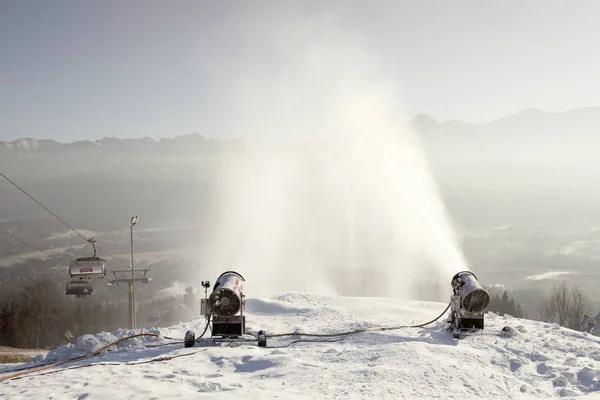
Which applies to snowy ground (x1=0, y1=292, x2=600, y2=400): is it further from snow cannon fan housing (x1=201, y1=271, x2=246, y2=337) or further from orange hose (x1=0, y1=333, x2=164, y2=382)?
snow cannon fan housing (x1=201, y1=271, x2=246, y2=337)

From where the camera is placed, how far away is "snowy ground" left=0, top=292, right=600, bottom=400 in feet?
41.7

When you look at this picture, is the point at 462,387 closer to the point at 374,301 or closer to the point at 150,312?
the point at 374,301

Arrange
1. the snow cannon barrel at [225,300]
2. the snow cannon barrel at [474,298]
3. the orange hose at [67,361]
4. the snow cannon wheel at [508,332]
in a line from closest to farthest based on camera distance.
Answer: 1. the orange hose at [67,361]
2. the snow cannon barrel at [225,300]
3. the snow cannon wheel at [508,332]
4. the snow cannon barrel at [474,298]

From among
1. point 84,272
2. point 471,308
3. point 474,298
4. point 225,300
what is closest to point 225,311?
point 225,300

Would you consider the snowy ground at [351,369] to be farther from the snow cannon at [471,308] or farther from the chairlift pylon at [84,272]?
the chairlift pylon at [84,272]

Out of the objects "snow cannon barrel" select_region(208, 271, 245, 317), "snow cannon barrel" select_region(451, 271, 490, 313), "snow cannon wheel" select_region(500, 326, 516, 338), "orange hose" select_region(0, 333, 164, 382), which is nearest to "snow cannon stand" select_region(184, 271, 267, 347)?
"snow cannon barrel" select_region(208, 271, 245, 317)

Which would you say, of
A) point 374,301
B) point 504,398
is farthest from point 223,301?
point 374,301

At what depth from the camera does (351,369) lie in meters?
14.7

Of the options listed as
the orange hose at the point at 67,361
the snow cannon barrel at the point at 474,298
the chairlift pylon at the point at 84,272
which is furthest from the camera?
the chairlift pylon at the point at 84,272

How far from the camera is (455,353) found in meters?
17.0

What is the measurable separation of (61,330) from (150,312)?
4588cm

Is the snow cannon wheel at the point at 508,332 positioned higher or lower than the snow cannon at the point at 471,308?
lower

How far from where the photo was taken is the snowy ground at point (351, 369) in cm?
1271

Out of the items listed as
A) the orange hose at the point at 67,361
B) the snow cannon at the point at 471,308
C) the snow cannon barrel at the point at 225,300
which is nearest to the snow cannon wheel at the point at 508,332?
the snow cannon at the point at 471,308
